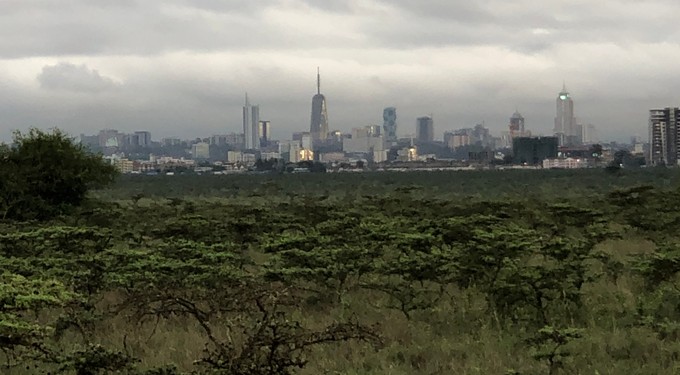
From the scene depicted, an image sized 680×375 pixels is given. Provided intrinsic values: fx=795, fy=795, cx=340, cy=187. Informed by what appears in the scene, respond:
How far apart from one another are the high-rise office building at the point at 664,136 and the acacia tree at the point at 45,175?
129 metres

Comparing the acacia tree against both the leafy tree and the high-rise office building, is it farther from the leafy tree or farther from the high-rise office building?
the high-rise office building

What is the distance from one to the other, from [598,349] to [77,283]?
277 inches

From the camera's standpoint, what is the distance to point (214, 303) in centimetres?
748

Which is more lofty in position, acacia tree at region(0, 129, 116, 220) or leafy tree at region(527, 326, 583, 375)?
acacia tree at region(0, 129, 116, 220)

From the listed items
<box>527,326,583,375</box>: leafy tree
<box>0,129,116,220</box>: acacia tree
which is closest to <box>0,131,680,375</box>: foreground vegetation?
<box>527,326,583,375</box>: leafy tree

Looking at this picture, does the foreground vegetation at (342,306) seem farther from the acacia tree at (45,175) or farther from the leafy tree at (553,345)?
the acacia tree at (45,175)

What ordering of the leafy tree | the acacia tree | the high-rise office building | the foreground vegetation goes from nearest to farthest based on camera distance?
the foreground vegetation → the leafy tree → the acacia tree → the high-rise office building

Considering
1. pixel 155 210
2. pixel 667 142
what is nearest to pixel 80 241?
pixel 155 210

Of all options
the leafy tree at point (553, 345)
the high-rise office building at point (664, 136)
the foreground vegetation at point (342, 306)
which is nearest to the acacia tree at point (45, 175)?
the foreground vegetation at point (342, 306)

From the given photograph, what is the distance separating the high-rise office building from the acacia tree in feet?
422

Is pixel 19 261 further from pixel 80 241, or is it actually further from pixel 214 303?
pixel 214 303

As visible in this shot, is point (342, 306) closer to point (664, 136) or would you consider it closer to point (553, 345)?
point (553, 345)

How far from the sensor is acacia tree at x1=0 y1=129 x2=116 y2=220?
22.8 meters

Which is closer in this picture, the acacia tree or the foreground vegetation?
the foreground vegetation
